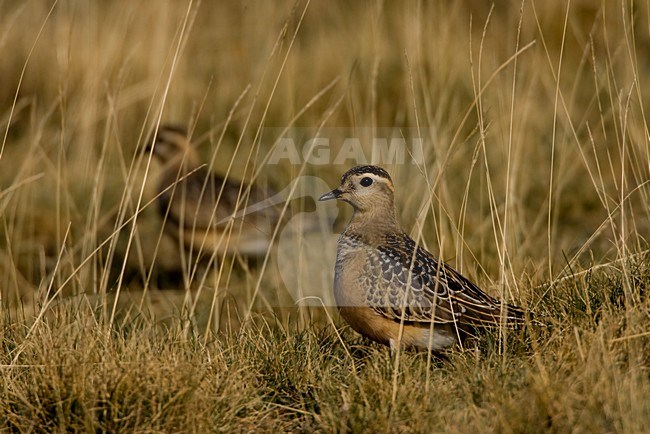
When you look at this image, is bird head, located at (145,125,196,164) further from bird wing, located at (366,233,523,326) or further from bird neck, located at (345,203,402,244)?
bird wing, located at (366,233,523,326)

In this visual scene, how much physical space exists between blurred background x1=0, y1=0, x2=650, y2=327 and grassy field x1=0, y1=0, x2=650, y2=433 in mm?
42

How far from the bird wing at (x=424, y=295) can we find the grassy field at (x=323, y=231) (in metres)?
0.14

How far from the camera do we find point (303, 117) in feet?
31.1

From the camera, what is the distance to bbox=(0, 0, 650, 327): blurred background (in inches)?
281

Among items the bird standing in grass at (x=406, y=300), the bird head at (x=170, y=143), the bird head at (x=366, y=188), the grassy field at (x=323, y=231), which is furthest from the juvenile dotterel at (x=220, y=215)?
the bird standing in grass at (x=406, y=300)

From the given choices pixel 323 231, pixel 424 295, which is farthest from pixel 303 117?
pixel 424 295

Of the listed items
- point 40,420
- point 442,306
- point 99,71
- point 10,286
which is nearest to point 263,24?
point 99,71

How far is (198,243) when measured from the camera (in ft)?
25.5

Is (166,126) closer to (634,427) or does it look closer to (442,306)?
(442,306)

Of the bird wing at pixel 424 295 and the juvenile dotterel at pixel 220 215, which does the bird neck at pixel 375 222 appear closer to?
the bird wing at pixel 424 295

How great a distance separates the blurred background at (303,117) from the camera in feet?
23.4

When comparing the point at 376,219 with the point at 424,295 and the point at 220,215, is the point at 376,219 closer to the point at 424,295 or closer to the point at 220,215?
the point at 424,295

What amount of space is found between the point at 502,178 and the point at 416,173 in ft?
2.67

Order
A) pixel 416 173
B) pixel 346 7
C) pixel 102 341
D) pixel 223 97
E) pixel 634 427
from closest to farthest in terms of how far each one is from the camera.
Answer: pixel 634 427 < pixel 102 341 < pixel 416 173 < pixel 223 97 < pixel 346 7
